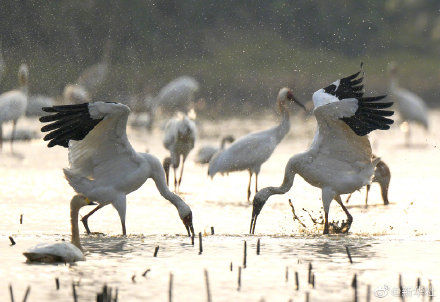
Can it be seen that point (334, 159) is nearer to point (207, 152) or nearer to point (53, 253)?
point (53, 253)

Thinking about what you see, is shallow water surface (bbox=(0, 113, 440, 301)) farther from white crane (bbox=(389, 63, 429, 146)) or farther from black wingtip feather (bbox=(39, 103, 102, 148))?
white crane (bbox=(389, 63, 429, 146))

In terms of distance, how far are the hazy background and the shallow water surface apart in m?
11.8

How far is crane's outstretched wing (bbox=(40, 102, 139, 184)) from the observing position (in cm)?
841

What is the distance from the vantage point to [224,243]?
327 inches

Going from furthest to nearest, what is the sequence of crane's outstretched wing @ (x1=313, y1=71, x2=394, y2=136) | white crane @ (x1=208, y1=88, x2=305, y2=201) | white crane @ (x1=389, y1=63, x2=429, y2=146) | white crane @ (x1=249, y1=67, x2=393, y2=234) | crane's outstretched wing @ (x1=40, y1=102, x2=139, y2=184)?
white crane @ (x1=389, y1=63, x2=429, y2=146) → white crane @ (x1=208, y1=88, x2=305, y2=201) → white crane @ (x1=249, y1=67, x2=393, y2=234) → crane's outstretched wing @ (x1=313, y1=71, x2=394, y2=136) → crane's outstretched wing @ (x1=40, y1=102, x2=139, y2=184)

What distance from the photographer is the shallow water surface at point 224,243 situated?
6504 millimetres

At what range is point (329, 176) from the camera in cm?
959

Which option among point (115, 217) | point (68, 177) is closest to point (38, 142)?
point (115, 217)

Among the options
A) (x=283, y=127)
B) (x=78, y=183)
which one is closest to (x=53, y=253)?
(x=78, y=183)

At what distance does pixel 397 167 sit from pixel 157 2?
581 inches

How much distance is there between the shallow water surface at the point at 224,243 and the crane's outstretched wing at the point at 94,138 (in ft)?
1.91

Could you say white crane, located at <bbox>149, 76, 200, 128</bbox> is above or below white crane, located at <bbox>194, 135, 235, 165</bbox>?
above

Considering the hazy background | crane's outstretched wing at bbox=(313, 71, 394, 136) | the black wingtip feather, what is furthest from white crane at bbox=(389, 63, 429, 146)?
the black wingtip feather

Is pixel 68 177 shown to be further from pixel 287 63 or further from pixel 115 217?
pixel 287 63
